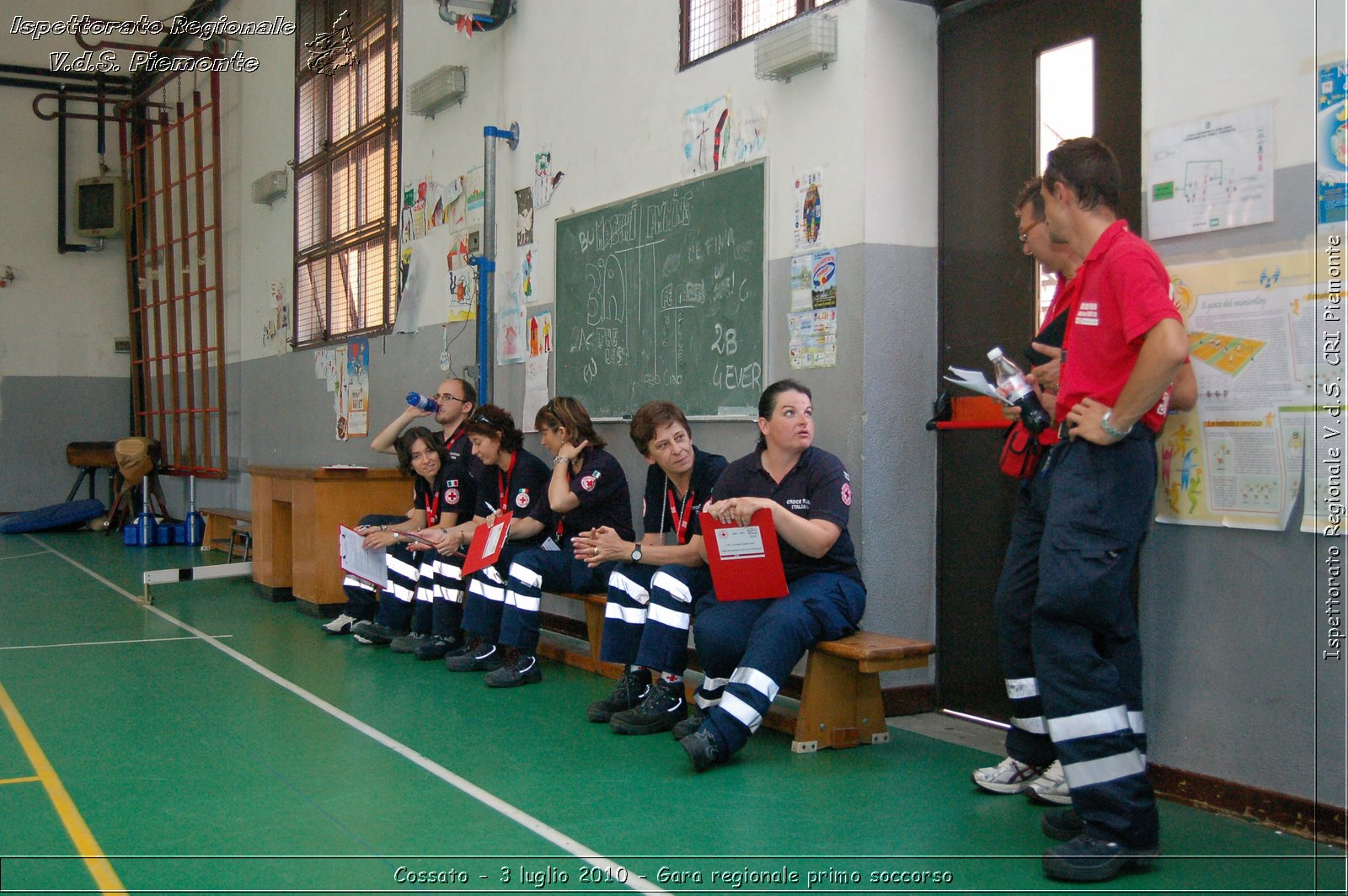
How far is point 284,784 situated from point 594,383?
282cm

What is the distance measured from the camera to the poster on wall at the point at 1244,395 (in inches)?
118

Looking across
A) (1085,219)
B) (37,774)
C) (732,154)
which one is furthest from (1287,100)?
(37,774)

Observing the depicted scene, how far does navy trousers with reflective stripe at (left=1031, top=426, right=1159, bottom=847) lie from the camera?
2.75 meters

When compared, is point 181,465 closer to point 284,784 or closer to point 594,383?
point 594,383

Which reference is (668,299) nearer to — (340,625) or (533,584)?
(533,584)

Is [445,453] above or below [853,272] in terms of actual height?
below

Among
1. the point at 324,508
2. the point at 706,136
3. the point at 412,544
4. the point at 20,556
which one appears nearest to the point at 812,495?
the point at 706,136

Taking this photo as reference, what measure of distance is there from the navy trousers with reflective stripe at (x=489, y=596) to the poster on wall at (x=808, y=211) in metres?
1.80

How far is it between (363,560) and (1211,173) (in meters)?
4.52

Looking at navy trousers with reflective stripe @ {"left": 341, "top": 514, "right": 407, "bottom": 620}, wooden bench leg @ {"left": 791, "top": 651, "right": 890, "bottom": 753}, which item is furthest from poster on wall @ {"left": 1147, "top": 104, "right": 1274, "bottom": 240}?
navy trousers with reflective stripe @ {"left": 341, "top": 514, "right": 407, "bottom": 620}

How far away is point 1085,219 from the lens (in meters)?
2.99

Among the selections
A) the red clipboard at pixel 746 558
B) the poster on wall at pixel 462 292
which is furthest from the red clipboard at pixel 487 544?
the poster on wall at pixel 462 292

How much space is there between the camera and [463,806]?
11.0 ft

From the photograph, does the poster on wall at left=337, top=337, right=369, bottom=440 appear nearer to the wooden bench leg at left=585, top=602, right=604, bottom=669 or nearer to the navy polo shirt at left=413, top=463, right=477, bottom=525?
the navy polo shirt at left=413, top=463, right=477, bottom=525
